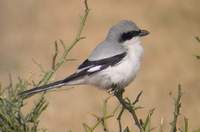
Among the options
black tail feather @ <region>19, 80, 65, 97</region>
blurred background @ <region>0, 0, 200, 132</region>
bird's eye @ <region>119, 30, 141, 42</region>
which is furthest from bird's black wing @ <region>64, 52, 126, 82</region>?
blurred background @ <region>0, 0, 200, 132</region>

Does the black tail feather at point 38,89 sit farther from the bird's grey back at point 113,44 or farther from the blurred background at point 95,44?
the blurred background at point 95,44

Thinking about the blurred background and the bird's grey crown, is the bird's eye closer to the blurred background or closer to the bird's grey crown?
the bird's grey crown

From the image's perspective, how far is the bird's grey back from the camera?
3350 millimetres

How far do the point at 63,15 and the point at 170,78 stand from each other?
2.40 m

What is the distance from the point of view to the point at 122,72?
3.33 metres

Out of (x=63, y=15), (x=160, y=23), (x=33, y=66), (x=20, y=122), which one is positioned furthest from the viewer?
(x=63, y=15)

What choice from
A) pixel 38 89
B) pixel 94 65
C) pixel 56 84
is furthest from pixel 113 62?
pixel 38 89

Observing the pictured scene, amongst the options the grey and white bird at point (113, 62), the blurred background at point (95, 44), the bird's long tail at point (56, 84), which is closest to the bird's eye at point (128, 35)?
the grey and white bird at point (113, 62)

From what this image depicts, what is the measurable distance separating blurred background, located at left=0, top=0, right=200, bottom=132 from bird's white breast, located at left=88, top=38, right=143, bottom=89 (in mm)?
3199

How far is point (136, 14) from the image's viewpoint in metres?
9.27

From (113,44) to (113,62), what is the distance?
0.48ft

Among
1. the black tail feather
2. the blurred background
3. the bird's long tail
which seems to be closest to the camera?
the black tail feather

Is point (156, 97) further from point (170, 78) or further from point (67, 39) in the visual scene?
point (67, 39)

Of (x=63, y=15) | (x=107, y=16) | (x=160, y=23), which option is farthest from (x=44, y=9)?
(x=160, y=23)
